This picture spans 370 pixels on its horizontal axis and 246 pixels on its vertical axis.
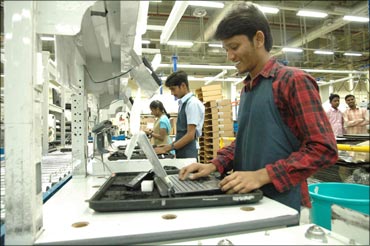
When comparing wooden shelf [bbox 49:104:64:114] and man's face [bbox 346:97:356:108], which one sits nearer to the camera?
wooden shelf [bbox 49:104:64:114]

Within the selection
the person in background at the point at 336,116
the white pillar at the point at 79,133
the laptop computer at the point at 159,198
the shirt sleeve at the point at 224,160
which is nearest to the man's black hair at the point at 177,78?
the white pillar at the point at 79,133

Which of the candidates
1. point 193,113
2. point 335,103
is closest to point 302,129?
point 193,113

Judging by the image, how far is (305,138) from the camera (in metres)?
0.78

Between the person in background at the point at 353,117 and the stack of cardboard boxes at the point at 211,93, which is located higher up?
the stack of cardboard boxes at the point at 211,93

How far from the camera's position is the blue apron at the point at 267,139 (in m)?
0.83

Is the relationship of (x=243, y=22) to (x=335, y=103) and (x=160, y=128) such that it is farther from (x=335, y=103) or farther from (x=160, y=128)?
(x=335, y=103)

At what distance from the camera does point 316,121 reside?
755 mm

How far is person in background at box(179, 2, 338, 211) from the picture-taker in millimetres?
754

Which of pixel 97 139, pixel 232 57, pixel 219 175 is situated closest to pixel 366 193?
pixel 219 175

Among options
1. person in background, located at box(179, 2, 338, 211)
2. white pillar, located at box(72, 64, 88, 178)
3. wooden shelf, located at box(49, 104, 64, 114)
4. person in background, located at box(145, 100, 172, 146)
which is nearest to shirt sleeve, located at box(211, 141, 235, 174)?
person in background, located at box(179, 2, 338, 211)

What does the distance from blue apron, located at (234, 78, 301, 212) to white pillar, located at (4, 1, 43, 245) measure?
660 mm

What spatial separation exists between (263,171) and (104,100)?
2.21 metres

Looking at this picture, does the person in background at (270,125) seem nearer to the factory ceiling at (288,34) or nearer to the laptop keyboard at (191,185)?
the laptop keyboard at (191,185)

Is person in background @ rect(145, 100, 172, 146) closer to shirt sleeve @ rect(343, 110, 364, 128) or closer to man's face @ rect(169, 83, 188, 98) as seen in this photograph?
man's face @ rect(169, 83, 188, 98)
